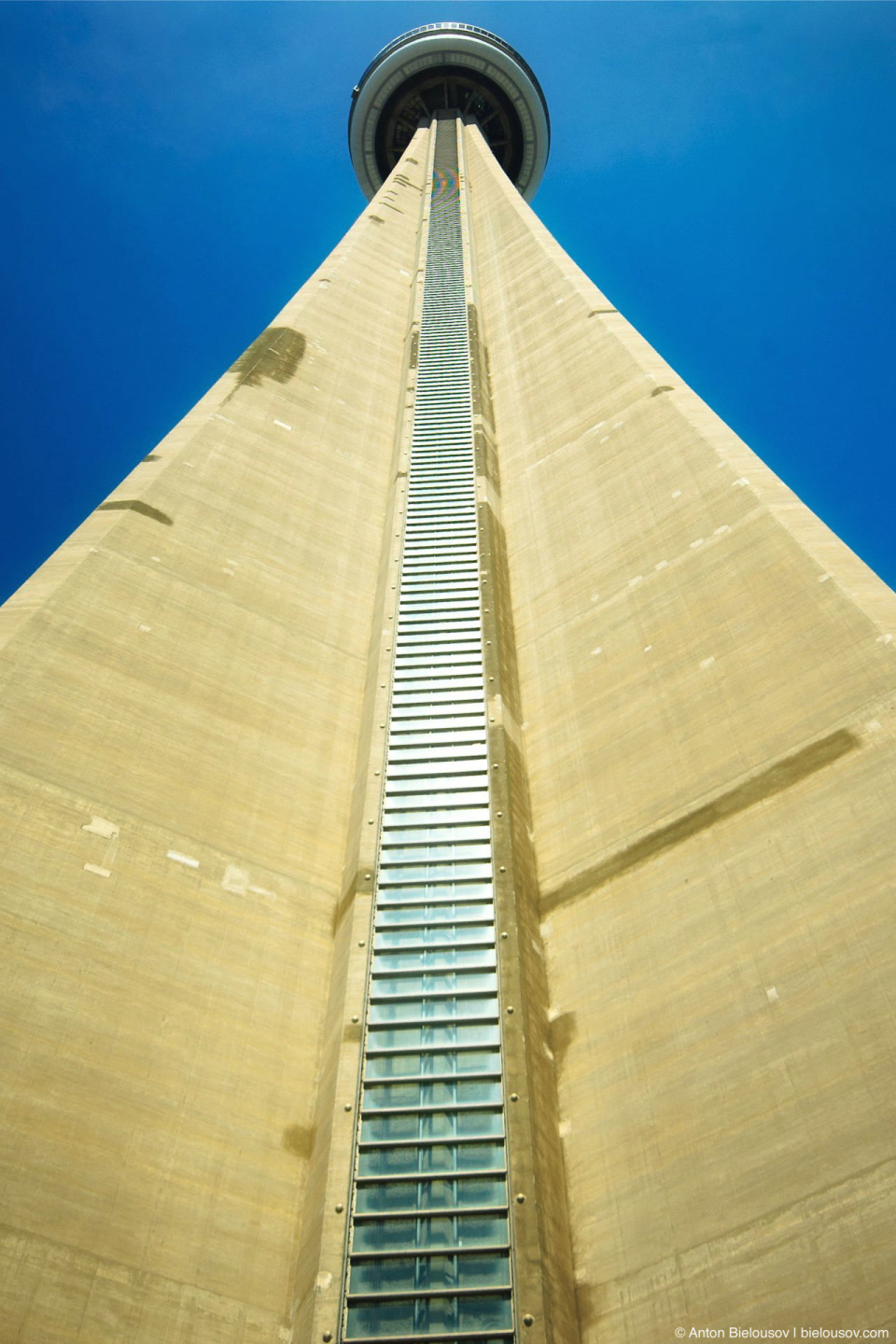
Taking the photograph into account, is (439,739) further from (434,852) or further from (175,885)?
(175,885)

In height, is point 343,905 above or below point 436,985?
above

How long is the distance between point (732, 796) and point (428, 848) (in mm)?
2832

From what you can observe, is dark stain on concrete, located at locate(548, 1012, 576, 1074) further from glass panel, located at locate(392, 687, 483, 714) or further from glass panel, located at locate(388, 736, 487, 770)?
glass panel, located at locate(392, 687, 483, 714)

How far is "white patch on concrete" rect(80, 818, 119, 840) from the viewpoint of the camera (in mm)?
7336

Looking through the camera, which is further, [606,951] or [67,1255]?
[606,951]

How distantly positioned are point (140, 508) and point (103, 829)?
4550 mm

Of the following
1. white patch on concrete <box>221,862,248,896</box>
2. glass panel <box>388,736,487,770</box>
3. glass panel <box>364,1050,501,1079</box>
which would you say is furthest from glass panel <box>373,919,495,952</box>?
glass panel <box>388,736,487,770</box>

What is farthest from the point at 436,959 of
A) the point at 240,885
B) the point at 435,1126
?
the point at 240,885

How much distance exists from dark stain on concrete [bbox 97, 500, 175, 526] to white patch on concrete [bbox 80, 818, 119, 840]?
14.2ft

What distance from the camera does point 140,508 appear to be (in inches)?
415

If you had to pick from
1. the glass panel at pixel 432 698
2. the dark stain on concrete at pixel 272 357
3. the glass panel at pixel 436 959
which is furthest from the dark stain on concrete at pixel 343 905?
the dark stain on concrete at pixel 272 357

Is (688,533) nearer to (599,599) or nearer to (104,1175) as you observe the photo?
(599,599)

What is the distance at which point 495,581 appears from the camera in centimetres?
1209

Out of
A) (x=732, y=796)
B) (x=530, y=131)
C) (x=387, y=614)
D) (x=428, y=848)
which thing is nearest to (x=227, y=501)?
(x=387, y=614)
